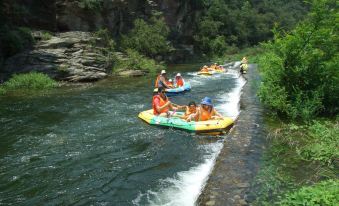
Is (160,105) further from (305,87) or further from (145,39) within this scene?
(145,39)

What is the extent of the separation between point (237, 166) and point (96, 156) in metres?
3.67

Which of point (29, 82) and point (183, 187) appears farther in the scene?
point (29, 82)

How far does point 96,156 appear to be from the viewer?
946 centimetres

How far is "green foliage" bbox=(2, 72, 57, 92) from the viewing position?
20.5 meters

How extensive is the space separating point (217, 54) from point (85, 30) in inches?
1109

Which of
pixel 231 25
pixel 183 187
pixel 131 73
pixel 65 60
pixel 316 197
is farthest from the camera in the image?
pixel 231 25

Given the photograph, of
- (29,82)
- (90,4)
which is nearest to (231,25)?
(90,4)

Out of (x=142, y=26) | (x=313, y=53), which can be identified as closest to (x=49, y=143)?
(x=313, y=53)

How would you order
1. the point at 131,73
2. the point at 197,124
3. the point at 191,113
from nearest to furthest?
the point at 197,124 → the point at 191,113 → the point at 131,73

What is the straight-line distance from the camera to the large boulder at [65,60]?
22.9 metres

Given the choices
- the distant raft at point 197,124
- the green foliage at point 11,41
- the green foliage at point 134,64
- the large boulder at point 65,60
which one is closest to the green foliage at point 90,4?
the large boulder at point 65,60

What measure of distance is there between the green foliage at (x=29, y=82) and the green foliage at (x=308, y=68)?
1356cm

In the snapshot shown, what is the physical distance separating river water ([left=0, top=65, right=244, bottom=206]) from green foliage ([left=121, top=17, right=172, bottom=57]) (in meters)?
19.5

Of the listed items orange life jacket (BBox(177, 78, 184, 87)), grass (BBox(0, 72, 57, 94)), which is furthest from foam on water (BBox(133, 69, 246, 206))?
grass (BBox(0, 72, 57, 94))
